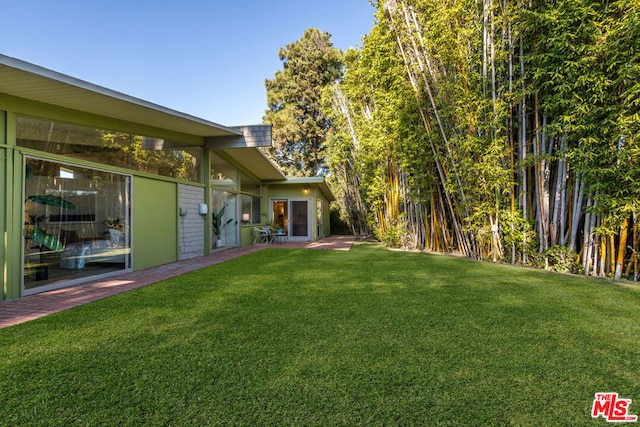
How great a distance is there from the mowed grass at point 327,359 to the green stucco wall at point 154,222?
2187 millimetres

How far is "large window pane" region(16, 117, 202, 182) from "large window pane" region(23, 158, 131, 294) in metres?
0.22

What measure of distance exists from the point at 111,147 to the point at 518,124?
6.81 meters

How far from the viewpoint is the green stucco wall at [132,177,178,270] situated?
5.61 meters

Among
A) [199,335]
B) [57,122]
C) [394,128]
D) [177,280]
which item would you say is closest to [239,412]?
[199,335]

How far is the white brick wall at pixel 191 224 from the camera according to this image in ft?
22.8


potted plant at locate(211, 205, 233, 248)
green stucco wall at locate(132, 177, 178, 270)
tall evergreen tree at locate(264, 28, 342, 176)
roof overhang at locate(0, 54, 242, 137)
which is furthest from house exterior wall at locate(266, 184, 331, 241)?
tall evergreen tree at locate(264, 28, 342, 176)

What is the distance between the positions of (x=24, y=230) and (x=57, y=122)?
59.2 inches

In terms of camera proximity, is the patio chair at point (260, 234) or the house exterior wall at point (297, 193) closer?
the patio chair at point (260, 234)

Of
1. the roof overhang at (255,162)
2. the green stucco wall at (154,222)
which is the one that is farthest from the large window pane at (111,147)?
the roof overhang at (255,162)

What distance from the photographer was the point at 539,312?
2986mm

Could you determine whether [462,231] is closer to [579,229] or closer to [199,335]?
[579,229]

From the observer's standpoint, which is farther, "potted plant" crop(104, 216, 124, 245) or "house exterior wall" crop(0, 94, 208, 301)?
"potted plant" crop(104, 216, 124, 245)

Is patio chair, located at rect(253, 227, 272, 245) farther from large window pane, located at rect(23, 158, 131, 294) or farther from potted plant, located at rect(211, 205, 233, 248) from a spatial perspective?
large window pane, located at rect(23, 158, 131, 294)

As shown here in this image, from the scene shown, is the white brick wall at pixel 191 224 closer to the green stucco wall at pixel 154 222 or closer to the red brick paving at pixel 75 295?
the green stucco wall at pixel 154 222
